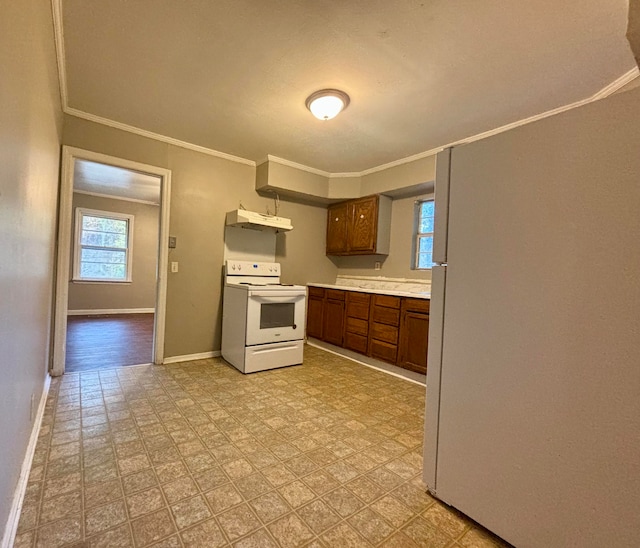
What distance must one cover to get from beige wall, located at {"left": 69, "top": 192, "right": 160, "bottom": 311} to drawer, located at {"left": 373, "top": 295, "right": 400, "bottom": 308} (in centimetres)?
490

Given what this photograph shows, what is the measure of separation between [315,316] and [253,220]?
1.66m

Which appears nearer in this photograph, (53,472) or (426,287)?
(53,472)

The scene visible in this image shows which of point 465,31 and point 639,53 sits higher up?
point 465,31

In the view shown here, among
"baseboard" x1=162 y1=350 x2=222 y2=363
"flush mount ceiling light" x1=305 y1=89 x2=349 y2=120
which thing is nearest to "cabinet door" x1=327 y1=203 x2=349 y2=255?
"flush mount ceiling light" x1=305 y1=89 x2=349 y2=120

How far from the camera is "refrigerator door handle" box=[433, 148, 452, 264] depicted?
1362 millimetres

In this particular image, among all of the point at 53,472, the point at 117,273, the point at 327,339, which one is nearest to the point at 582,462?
the point at 53,472

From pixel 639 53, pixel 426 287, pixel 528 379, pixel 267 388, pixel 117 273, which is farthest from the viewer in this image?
pixel 117 273

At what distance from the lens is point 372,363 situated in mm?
3504

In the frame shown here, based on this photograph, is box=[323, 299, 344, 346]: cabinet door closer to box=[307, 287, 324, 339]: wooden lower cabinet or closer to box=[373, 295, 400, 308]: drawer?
box=[307, 287, 324, 339]: wooden lower cabinet

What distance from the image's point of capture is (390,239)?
408cm

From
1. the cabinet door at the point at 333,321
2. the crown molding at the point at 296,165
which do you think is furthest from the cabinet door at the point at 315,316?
the crown molding at the point at 296,165

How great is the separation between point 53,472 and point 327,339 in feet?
9.64

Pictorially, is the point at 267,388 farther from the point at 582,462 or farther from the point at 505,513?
the point at 582,462

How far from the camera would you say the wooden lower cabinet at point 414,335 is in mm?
2895
